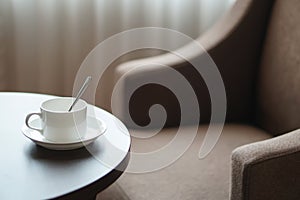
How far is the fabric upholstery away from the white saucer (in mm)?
687

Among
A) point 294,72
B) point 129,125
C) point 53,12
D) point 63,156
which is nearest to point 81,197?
point 63,156

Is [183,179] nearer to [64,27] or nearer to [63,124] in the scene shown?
[63,124]

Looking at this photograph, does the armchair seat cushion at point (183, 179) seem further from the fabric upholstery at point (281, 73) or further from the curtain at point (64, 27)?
the curtain at point (64, 27)

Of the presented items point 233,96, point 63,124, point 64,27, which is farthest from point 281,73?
point 64,27

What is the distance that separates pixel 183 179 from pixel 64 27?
3.57 feet

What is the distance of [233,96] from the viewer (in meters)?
1.81

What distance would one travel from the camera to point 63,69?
226cm

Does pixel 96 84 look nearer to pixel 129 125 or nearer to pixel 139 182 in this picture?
pixel 129 125

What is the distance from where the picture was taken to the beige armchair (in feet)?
4.36

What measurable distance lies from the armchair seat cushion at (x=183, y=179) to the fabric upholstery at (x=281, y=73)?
0.20m

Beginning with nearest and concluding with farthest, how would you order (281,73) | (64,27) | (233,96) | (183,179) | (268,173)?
(268,173)
(183,179)
(281,73)
(233,96)
(64,27)

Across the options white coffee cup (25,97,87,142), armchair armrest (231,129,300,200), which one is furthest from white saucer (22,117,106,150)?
armchair armrest (231,129,300,200)

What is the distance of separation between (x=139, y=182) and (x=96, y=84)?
3.49ft

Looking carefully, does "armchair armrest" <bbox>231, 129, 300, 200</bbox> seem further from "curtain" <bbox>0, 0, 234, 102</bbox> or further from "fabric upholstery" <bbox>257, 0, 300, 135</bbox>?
"curtain" <bbox>0, 0, 234, 102</bbox>
